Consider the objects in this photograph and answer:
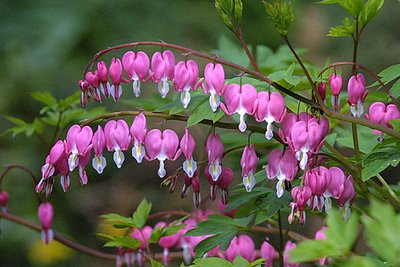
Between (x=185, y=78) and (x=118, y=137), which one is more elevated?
(x=185, y=78)

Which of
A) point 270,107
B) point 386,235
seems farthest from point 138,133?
point 386,235

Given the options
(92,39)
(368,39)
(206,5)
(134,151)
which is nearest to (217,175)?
(134,151)

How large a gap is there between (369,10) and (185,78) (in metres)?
0.35

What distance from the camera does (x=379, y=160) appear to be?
1212 millimetres

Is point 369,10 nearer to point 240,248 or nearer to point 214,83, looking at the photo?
point 214,83

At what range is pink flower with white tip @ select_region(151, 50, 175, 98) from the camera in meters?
1.34

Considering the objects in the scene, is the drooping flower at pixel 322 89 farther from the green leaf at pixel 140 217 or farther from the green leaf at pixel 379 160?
the green leaf at pixel 140 217

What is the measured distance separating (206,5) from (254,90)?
321 centimetres

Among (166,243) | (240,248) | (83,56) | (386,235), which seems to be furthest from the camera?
(83,56)

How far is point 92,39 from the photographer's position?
13.0 feet

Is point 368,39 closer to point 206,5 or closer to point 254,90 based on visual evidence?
point 206,5

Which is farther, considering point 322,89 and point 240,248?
point 240,248

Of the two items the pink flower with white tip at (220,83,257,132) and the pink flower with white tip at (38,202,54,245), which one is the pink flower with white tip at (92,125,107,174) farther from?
the pink flower with white tip at (38,202,54,245)

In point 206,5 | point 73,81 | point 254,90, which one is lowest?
point 254,90
